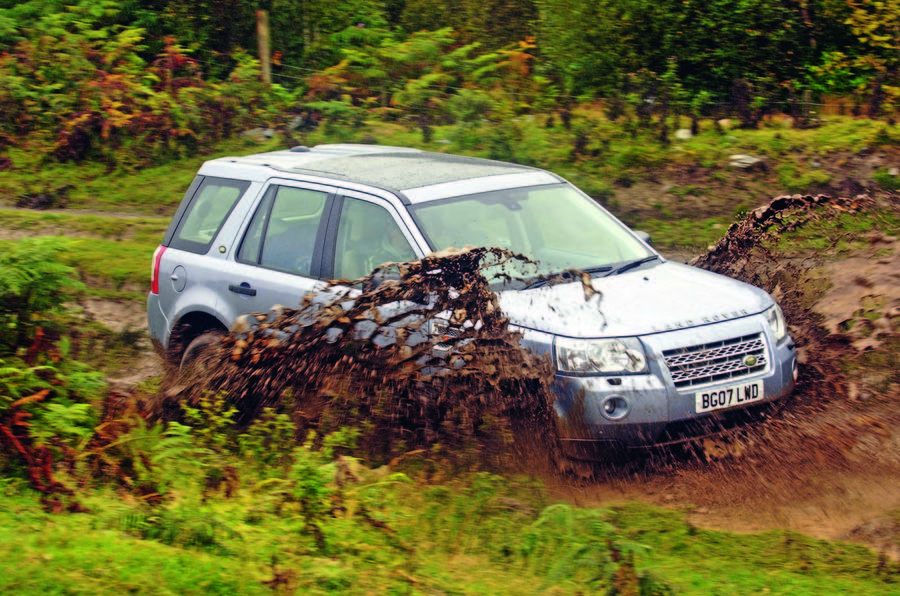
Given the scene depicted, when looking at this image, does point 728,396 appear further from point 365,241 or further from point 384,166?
point 384,166


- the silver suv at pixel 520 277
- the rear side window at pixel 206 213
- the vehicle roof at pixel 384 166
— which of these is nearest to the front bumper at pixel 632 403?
the silver suv at pixel 520 277

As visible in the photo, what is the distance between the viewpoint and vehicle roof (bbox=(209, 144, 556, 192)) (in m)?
6.36

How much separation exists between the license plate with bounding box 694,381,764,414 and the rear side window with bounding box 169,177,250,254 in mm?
3632

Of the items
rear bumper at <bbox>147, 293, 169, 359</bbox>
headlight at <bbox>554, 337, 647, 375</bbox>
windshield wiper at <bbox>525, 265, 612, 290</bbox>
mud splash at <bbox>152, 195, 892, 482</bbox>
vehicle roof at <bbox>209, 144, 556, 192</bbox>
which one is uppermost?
vehicle roof at <bbox>209, 144, 556, 192</bbox>

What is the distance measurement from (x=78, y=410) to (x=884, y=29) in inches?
508

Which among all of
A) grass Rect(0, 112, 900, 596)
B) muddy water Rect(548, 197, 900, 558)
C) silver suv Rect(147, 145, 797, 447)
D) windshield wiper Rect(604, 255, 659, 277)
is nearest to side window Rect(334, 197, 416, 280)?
silver suv Rect(147, 145, 797, 447)

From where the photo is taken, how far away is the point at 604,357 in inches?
196

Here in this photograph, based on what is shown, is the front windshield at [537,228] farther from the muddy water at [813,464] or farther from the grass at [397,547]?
the grass at [397,547]

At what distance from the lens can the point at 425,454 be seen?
5242 millimetres

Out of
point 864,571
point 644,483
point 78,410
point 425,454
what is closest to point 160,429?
point 78,410

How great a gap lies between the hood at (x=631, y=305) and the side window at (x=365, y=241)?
866 mm

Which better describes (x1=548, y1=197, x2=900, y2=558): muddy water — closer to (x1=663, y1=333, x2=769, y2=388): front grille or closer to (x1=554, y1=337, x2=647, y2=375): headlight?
(x1=663, y1=333, x2=769, y2=388): front grille

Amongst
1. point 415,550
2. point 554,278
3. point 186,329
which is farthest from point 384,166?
point 415,550

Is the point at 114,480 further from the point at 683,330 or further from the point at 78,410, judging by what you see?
the point at 683,330
